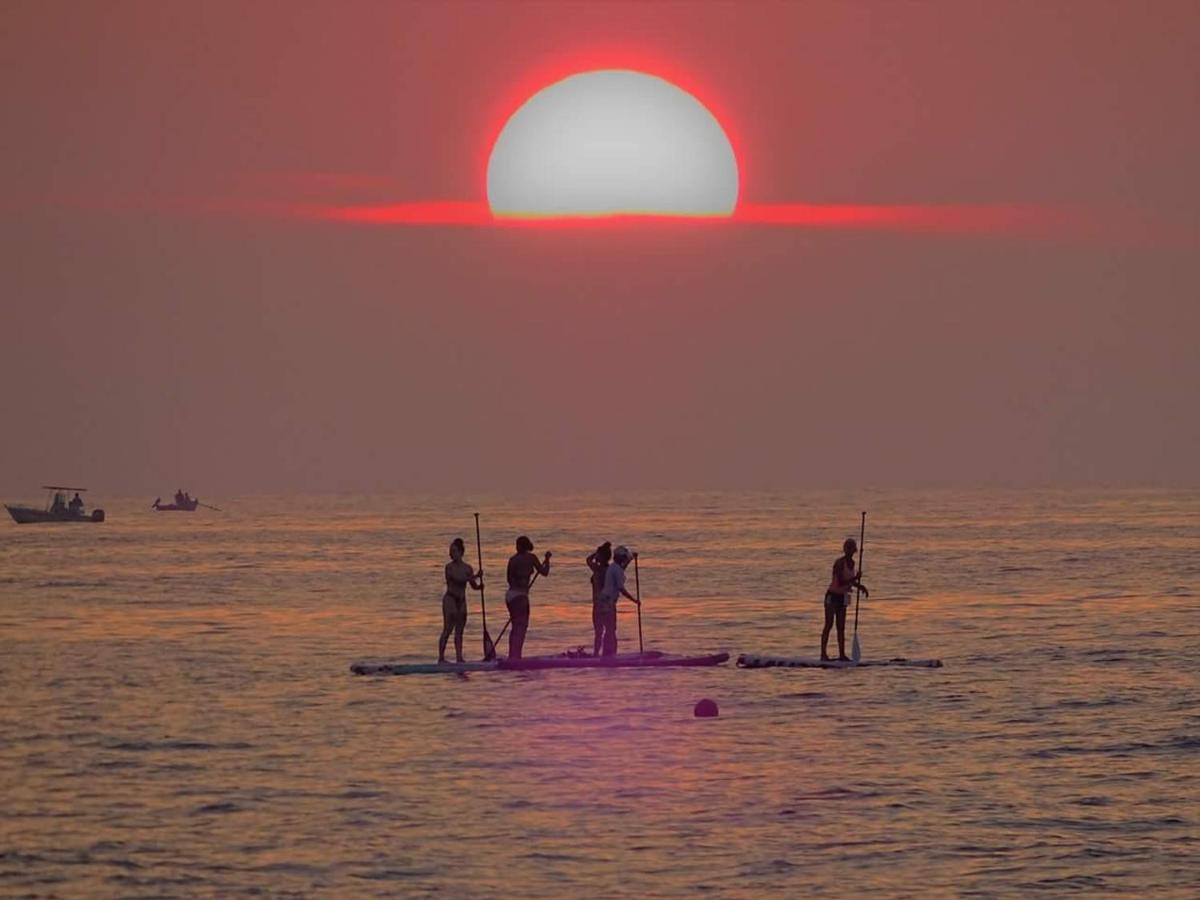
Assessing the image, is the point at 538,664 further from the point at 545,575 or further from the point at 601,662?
the point at 545,575

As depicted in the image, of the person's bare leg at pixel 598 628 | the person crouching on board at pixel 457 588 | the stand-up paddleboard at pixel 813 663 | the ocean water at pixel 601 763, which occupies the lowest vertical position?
the ocean water at pixel 601 763

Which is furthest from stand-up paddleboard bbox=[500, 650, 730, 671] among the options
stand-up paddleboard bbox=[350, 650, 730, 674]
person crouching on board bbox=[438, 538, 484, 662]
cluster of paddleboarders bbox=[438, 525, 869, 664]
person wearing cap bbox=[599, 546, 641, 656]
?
person crouching on board bbox=[438, 538, 484, 662]

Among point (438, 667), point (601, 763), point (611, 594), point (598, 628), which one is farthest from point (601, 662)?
point (601, 763)

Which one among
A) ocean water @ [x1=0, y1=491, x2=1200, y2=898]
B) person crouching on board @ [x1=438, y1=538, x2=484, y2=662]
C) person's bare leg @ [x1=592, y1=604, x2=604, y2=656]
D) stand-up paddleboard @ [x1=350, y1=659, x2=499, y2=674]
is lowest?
ocean water @ [x1=0, y1=491, x2=1200, y2=898]

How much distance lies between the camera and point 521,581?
3781 centimetres

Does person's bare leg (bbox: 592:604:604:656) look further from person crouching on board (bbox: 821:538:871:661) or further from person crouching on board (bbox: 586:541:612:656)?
person crouching on board (bbox: 821:538:871:661)

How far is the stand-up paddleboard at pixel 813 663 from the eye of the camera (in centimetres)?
4028

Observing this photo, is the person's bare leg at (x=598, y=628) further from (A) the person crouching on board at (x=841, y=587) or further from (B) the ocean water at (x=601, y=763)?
(A) the person crouching on board at (x=841, y=587)

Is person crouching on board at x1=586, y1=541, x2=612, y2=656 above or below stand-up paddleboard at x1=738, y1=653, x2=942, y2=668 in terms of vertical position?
above

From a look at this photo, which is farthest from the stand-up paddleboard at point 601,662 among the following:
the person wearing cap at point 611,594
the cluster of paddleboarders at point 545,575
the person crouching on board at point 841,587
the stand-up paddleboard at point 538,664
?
the person crouching on board at point 841,587

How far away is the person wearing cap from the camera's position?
37.9 metres

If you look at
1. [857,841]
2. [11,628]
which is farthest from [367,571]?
[857,841]

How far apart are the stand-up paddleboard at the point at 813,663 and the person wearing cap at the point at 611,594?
2.62 metres

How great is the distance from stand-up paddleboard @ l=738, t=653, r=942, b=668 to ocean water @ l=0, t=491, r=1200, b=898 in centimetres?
27
